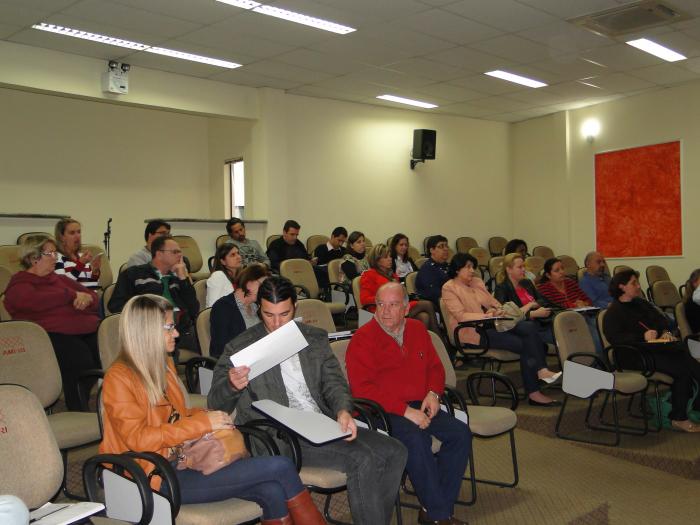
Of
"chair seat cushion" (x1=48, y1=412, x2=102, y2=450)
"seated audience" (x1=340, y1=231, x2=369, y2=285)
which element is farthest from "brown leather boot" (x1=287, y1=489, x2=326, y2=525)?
"seated audience" (x1=340, y1=231, x2=369, y2=285)

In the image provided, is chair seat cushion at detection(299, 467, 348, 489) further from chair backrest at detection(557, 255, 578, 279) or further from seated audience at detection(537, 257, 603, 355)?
chair backrest at detection(557, 255, 578, 279)

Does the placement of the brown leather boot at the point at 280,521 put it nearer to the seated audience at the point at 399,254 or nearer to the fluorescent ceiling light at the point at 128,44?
the seated audience at the point at 399,254

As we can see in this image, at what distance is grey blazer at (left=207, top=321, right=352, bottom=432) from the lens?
118 inches

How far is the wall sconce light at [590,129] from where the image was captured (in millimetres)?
11836

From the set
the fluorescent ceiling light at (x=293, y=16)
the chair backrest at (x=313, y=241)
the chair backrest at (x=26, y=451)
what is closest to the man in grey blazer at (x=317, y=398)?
the chair backrest at (x=26, y=451)

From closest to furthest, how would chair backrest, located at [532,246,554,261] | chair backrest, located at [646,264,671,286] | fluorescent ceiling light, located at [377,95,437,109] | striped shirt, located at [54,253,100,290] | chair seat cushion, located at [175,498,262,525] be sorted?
chair seat cushion, located at [175,498,262,525] → striped shirt, located at [54,253,100,290] → chair backrest, located at [646,264,671,286] → fluorescent ceiling light, located at [377,95,437,109] → chair backrest, located at [532,246,554,261]

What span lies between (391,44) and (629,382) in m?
4.65

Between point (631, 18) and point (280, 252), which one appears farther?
point (280, 252)

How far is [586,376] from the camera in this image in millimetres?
4910

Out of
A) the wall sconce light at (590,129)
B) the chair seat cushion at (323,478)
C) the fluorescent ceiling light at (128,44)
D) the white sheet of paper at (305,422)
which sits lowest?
the chair seat cushion at (323,478)

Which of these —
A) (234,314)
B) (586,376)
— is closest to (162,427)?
(234,314)

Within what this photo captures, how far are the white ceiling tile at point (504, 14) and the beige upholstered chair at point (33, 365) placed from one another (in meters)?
4.80

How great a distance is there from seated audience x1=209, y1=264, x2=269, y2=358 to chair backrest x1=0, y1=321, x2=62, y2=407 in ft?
3.04

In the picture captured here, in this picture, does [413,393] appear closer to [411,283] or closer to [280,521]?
[280,521]
